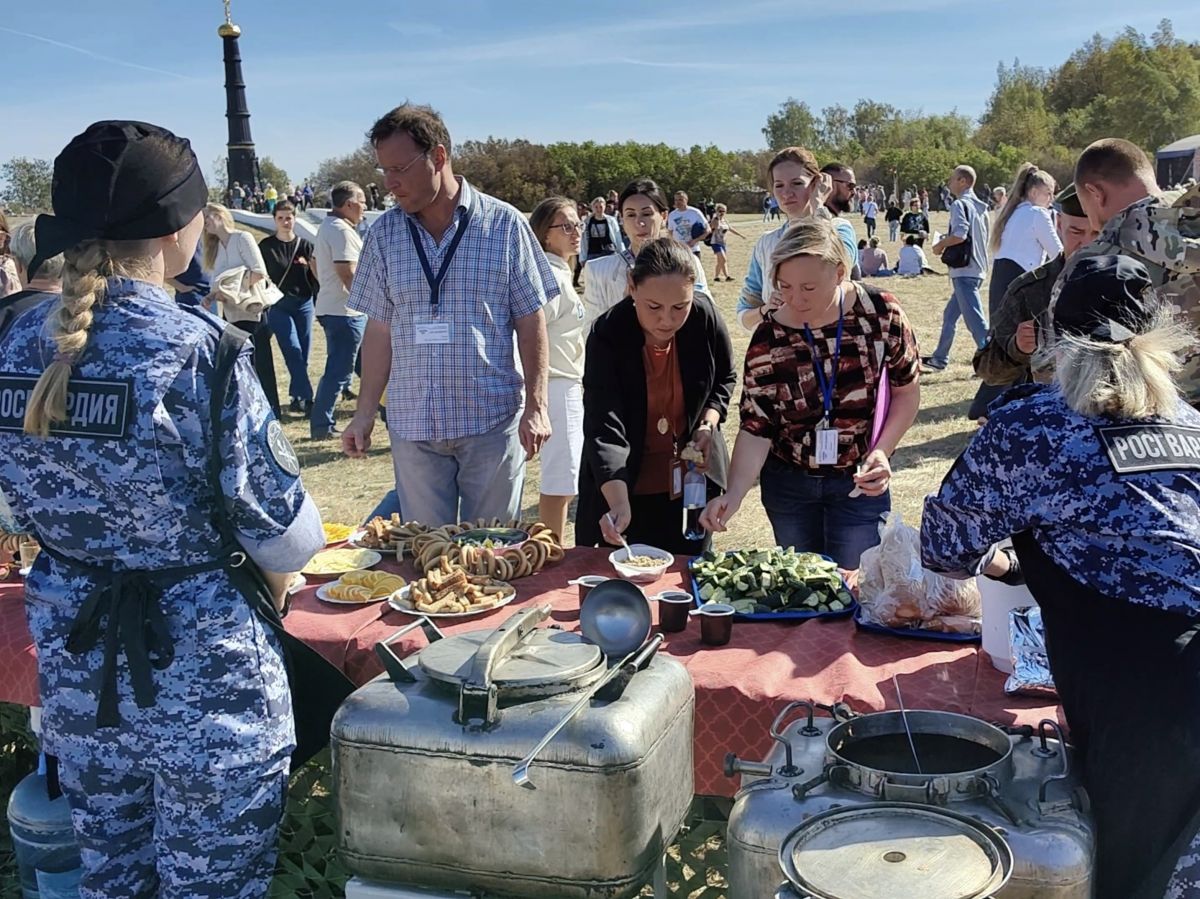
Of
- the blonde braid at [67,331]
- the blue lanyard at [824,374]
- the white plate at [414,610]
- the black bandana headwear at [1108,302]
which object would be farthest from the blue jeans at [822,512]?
the blonde braid at [67,331]

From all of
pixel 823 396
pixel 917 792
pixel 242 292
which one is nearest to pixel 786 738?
pixel 917 792

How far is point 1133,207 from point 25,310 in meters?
3.07

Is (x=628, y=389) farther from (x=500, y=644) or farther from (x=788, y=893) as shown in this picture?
(x=788, y=893)

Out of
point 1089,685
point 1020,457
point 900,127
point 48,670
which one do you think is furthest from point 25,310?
point 900,127

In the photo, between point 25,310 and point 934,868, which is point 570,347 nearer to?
point 25,310

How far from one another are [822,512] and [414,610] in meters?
1.21

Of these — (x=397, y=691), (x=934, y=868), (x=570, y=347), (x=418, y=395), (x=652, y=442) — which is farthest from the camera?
(x=570, y=347)

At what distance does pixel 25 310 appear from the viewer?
180 cm

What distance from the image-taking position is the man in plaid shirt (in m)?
3.36

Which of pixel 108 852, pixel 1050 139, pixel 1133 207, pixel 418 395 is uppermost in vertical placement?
pixel 1050 139

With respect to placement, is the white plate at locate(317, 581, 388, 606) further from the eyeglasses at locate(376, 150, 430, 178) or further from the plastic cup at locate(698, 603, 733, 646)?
the eyeglasses at locate(376, 150, 430, 178)

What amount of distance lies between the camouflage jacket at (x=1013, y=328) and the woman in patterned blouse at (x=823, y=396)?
818mm

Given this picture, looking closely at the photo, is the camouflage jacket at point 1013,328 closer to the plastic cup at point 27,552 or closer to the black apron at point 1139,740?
the black apron at point 1139,740

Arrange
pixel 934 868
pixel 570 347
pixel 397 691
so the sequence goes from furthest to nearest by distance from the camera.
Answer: pixel 570 347 < pixel 397 691 < pixel 934 868
